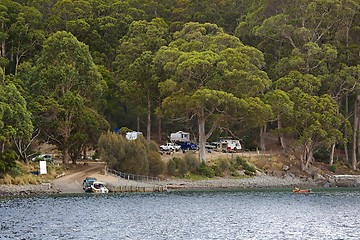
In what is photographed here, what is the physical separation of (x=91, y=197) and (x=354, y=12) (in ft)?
173

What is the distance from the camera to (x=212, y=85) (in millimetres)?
92125

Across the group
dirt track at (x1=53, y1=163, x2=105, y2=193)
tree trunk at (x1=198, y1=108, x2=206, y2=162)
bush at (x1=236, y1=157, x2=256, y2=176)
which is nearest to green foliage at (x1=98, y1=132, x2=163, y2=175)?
dirt track at (x1=53, y1=163, x2=105, y2=193)

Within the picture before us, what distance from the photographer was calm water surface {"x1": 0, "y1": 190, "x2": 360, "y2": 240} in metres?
45.8

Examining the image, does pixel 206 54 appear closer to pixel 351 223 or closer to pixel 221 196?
pixel 221 196

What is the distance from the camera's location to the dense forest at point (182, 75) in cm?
8644

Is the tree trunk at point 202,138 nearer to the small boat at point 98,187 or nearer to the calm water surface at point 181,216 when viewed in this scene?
the calm water surface at point 181,216

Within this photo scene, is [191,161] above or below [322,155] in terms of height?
below

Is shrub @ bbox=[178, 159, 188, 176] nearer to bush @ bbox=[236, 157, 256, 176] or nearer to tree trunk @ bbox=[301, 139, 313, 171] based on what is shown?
bush @ bbox=[236, 157, 256, 176]

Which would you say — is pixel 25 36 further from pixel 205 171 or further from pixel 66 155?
pixel 205 171

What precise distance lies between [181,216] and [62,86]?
36211 millimetres

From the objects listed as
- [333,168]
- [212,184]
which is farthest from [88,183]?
[333,168]

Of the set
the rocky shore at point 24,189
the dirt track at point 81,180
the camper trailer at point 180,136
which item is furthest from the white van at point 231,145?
the rocky shore at point 24,189

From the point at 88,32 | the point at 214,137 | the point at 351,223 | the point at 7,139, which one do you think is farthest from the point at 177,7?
the point at 351,223

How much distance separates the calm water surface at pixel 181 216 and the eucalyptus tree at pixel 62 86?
1516cm
